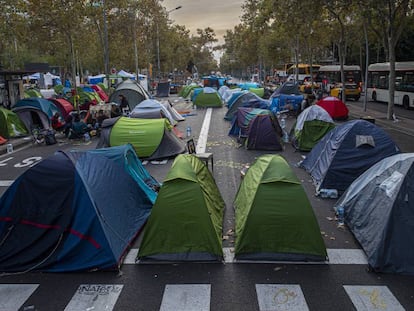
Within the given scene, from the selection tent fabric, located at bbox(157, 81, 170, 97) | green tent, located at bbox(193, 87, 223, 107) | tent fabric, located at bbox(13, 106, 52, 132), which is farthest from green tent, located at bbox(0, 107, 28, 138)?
tent fabric, located at bbox(157, 81, 170, 97)

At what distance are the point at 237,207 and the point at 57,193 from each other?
3.49 m

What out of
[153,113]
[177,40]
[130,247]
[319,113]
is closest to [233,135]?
[153,113]

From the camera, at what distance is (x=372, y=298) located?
579 centimetres

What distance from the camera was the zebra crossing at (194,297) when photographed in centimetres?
563

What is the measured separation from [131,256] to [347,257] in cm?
367

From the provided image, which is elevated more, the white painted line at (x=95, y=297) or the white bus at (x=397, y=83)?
the white bus at (x=397, y=83)

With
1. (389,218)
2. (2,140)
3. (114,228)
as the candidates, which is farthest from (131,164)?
(2,140)

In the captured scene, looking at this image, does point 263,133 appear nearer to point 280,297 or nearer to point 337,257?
point 337,257

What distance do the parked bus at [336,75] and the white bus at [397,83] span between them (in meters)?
2.35

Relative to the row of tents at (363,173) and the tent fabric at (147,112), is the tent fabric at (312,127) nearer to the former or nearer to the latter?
the row of tents at (363,173)

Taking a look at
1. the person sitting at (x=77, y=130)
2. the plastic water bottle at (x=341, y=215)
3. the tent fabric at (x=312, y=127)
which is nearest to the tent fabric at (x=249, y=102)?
the tent fabric at (x=312, y=127)

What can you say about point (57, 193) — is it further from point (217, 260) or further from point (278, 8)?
point (278, 8)

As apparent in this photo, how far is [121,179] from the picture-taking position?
814 cm

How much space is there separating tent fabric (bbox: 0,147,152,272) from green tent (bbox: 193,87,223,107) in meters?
25.4
